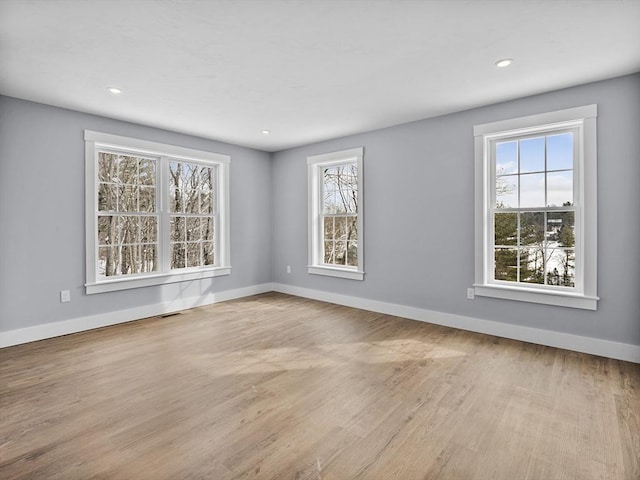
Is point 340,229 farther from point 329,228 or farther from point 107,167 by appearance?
point 107,167

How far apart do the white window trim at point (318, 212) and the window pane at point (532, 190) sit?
6.81 feet

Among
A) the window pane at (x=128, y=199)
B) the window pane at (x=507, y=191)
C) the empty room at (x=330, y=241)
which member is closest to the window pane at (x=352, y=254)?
the empty room at (x=330, y=241)

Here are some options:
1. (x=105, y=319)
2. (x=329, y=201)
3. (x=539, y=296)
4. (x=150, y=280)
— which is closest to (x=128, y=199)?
(x=150, y=280)

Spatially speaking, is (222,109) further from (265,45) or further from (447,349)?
(447,349)

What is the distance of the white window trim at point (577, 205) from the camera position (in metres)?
3.24

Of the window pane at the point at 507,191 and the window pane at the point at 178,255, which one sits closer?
the window pane at the point at 507,191

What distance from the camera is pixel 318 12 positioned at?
218 cm

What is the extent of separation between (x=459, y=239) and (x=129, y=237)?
4312mm

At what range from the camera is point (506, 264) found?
12.8ft

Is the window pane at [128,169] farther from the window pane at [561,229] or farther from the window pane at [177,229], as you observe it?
the window pane at [561,229]

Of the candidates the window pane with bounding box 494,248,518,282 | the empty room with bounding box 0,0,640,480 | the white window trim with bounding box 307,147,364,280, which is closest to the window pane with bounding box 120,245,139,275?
the empty room with bounding box 0,0,640,480

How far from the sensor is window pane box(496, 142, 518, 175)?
151 inches

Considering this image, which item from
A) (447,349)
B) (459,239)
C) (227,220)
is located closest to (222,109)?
(227,220)

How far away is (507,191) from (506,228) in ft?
1.40
